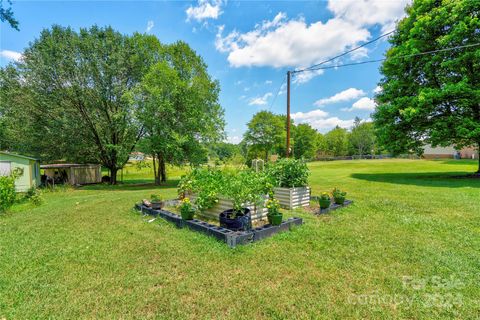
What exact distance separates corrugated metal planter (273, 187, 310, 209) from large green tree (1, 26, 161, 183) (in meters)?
12.9

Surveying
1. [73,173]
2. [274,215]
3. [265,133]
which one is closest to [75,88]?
[73,173]

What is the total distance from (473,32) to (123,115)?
→ 21.3 m

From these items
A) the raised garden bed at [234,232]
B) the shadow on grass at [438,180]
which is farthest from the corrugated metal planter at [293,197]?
the shadow on grass at [438,180]

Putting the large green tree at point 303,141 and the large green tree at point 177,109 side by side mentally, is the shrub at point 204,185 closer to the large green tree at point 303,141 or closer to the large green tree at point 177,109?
the large green tree at point 177,109

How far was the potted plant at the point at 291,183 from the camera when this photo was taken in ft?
22.1

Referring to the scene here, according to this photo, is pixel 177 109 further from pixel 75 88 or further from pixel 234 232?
pixel 234 232

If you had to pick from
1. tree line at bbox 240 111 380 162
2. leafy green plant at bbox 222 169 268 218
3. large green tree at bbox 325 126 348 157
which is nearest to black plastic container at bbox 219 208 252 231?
leafy green plant at bbox 222 169 268 218

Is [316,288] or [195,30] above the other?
[195,30]

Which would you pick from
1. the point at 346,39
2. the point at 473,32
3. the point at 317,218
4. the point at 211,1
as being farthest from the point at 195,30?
the point at 473,32

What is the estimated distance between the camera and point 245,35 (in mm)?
12305

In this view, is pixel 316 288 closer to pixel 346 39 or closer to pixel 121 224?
pixel 121 224

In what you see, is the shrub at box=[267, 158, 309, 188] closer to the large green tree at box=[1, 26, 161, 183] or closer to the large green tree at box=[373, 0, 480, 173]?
the large green tree at box=[373, 0, 480, 173]

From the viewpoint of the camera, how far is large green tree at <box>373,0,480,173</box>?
1152cm

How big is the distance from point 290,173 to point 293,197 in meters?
0.74
